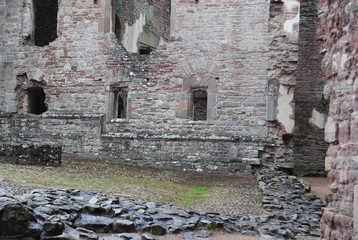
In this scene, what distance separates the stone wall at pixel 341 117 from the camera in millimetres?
4117

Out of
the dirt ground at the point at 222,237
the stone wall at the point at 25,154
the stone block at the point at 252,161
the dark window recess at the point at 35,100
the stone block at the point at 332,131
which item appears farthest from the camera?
the dark window recess at the point at 35,100

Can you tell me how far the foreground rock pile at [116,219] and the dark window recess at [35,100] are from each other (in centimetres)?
998

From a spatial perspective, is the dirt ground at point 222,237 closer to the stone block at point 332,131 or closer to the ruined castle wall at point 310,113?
the stone block at point 332,131

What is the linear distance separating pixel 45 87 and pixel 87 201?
1001 cm

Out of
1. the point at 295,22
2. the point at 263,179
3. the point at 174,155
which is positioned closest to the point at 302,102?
the point at 295,22

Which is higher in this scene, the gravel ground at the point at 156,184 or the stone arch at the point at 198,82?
the stone arch at the point at 198,82

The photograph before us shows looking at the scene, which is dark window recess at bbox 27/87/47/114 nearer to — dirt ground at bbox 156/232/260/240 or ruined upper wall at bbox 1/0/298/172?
ruined upper wall at bbox 1/0/298/172

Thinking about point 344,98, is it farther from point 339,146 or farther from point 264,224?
point 264,224

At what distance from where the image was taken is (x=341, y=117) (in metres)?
4.39

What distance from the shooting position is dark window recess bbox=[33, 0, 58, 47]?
54.2 feet

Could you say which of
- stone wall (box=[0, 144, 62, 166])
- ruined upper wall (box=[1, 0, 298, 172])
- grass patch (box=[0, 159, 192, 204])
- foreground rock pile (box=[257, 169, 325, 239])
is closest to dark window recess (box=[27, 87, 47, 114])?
ruined upper wall (box=[1, 0, 298, 172])

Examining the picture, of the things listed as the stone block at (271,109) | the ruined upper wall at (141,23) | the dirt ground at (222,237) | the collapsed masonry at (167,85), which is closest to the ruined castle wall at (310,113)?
the collapsed masonry at (167,85)

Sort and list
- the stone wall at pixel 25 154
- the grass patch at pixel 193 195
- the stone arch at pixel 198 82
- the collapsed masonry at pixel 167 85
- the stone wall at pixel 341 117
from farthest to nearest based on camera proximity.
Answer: the stone arch at pixel 198 82 → the collapsed masonry at pixel 167 85 → the stone wall at pixel 25 154 → the grass patch at pixel 193 195 → the stone wall at pixel 341 117

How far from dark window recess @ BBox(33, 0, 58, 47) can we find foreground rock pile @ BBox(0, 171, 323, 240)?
40.9 feet
